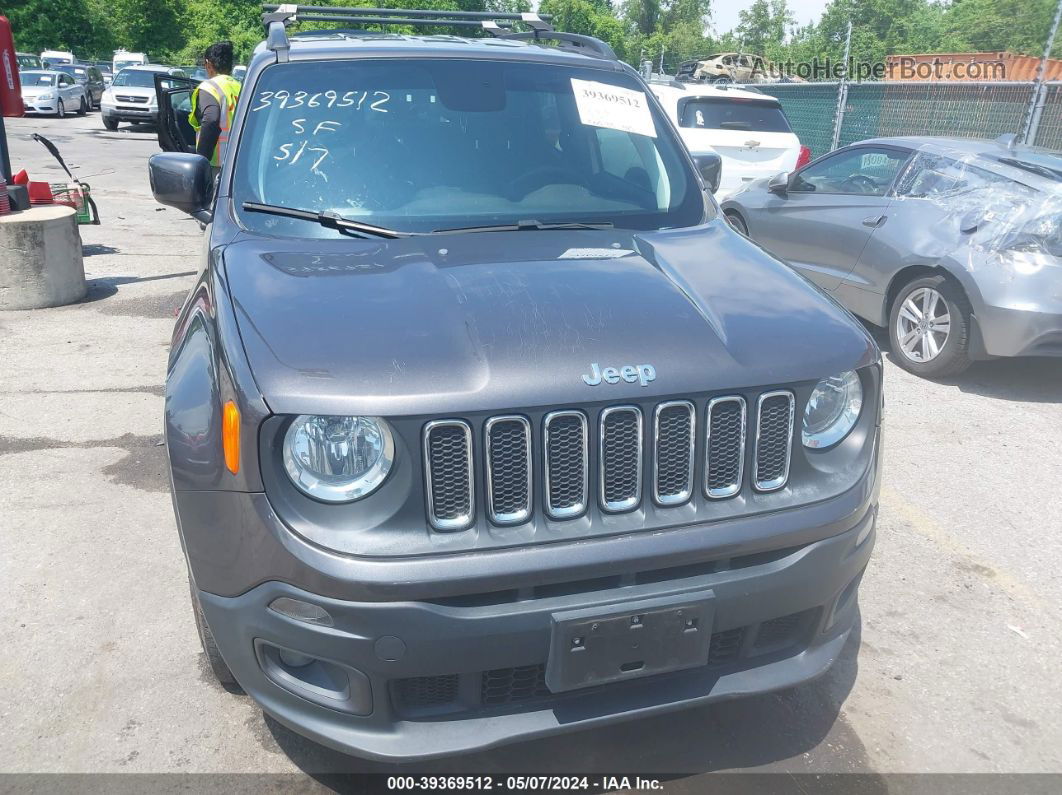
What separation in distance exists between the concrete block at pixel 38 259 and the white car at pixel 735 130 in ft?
20.9

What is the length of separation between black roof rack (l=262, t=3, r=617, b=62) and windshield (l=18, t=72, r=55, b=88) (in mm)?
29188

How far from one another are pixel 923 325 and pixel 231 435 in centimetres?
533

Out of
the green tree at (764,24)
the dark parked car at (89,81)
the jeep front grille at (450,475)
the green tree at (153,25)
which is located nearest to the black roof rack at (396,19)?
the jeep front grille at (450,475)

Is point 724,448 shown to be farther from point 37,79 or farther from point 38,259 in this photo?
point 37,79

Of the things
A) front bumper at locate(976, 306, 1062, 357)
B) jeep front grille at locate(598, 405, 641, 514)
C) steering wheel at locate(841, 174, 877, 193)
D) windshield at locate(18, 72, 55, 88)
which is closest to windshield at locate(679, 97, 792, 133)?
steering wheel at locate(841, 174, 877, 193)

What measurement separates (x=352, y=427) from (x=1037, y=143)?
11.5m

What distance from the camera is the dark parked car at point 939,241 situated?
18.6 feet

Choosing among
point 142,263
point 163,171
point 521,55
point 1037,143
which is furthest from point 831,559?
point 1037,143

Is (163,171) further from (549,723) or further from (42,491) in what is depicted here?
(549,723)

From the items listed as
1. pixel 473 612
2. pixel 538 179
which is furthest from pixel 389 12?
pixel 473 612

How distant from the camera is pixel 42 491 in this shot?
13.9 ft

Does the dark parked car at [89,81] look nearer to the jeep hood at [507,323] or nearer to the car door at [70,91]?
the car door at [70,91]

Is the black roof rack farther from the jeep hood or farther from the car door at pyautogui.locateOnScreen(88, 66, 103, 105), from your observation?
the car door at pyautogui.locateOnScreen(88, 66, 103, 105)

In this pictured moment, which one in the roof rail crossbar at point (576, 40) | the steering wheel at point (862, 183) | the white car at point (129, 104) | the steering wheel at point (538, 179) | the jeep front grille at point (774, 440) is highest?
the roof rail crossbar at point (576, 40)
